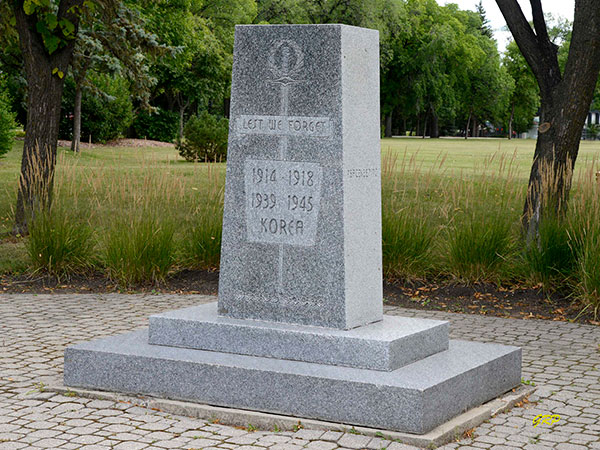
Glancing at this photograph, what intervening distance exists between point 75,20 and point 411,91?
5426cm

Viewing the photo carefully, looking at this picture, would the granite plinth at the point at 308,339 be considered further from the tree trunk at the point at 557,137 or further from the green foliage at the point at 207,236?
the tree trunk at the point at 557,137

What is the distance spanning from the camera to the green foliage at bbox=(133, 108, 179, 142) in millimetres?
44188

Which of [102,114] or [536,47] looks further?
[102,114]

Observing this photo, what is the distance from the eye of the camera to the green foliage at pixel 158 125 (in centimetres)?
4419

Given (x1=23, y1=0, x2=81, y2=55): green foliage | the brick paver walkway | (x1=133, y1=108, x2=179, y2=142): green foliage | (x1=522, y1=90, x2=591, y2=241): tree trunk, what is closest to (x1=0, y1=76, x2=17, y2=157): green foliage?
(x1=23, y1=0, x2=81, y2=55): green foliage

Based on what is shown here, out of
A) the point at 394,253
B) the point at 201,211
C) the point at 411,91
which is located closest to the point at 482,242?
the point at 394,253

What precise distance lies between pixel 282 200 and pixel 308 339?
0.91 metres

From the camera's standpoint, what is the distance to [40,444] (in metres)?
4.66

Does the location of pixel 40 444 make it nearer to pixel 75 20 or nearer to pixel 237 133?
pixel 237 133

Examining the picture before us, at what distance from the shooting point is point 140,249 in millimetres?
9656

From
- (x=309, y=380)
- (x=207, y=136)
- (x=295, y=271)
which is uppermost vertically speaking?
(x=207, y=136)

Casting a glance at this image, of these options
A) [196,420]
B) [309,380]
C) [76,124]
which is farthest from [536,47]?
[76,124]

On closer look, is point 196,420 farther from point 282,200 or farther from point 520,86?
point 520,86

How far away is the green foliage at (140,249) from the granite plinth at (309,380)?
3.62 meters
